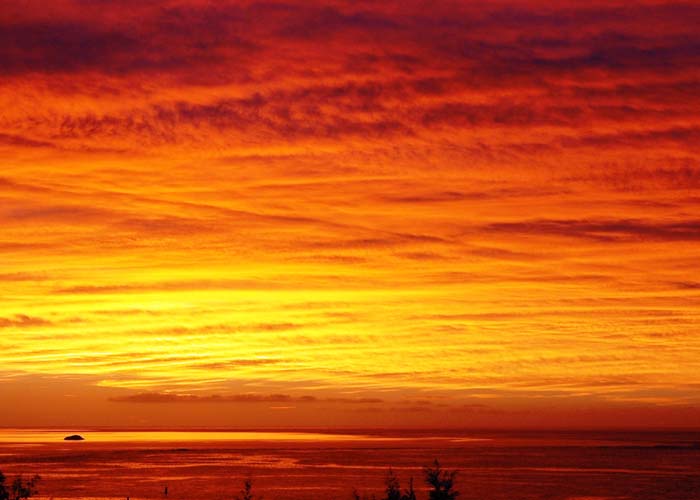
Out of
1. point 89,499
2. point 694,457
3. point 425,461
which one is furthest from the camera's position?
point 694,457

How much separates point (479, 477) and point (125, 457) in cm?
6618

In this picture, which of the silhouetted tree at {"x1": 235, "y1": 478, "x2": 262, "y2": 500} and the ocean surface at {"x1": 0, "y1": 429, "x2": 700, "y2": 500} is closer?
the silhouetted tree at {"x1": 235, "y1": 478, "x2": 262, "y2": 500}

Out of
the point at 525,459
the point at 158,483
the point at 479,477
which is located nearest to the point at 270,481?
the point at 158,483

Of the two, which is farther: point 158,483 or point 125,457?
point 125,457

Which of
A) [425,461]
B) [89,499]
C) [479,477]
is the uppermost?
[425,461]

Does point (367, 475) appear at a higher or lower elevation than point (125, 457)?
lower

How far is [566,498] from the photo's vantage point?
78438 mm

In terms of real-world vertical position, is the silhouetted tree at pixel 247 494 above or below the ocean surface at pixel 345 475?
below

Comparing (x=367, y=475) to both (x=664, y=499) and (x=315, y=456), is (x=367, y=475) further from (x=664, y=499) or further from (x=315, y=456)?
(x=315, y=456)

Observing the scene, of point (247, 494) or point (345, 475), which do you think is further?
point (345, 475)

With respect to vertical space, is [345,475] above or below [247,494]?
above

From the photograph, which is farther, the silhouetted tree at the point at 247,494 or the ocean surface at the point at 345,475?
the ocean surface at the point at 345,475

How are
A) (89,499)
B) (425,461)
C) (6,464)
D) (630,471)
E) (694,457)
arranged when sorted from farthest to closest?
(694,457) < (425,461) < (6,464) < (630,471) < (89,499)

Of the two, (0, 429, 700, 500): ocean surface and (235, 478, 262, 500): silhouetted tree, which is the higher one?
(0, 429, 700, 500): ocean surface
